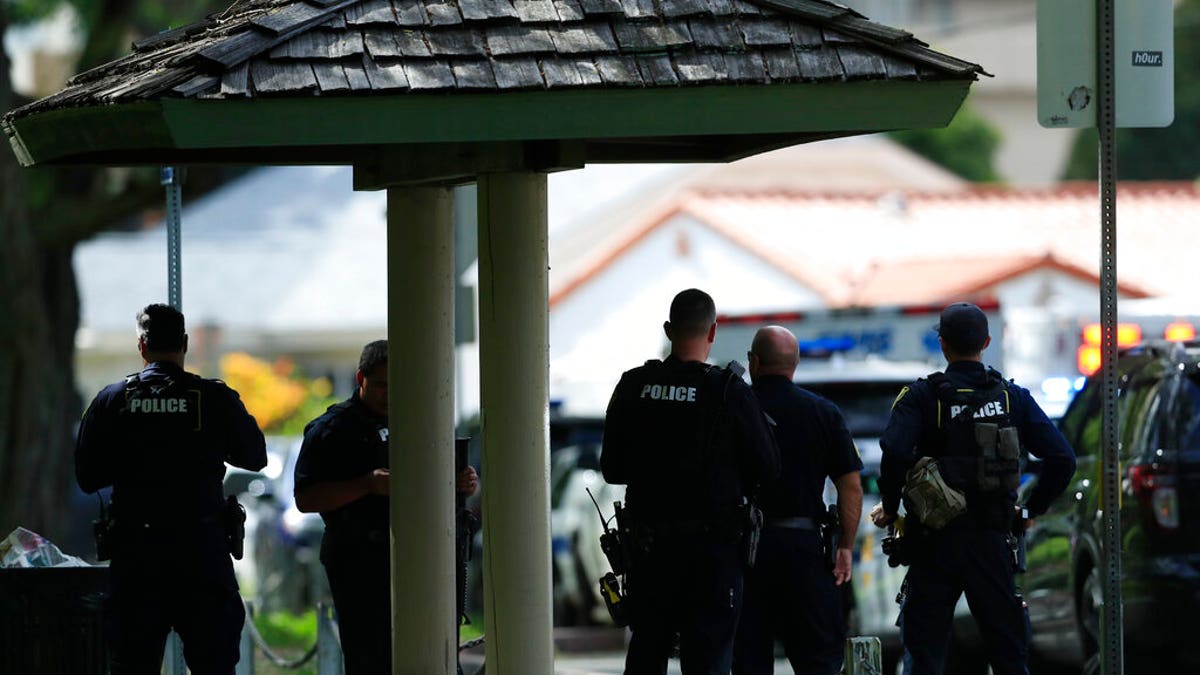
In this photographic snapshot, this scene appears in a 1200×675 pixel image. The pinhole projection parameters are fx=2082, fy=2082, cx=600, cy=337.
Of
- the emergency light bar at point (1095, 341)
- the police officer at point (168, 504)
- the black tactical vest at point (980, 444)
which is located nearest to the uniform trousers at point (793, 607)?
the black tactical vest at point (980, 444)

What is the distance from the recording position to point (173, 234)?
884 cm

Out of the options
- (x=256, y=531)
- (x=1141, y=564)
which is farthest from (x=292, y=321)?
(x=1141, y=564)

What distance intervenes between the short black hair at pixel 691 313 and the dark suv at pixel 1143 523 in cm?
284

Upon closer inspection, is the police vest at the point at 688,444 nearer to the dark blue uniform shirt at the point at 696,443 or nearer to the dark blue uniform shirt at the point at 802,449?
the dark blue uniform shirt at the point at 696,443

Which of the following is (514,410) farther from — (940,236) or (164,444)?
(940,236)

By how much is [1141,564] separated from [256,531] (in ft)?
40.2

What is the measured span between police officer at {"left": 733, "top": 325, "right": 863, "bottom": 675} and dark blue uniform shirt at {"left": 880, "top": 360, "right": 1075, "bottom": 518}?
0.40 meters

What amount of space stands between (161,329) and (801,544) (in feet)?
8.62

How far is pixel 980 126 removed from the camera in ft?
181

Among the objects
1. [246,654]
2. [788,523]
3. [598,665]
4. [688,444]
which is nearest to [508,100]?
[688,444]

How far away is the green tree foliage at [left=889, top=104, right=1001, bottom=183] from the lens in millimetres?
53781

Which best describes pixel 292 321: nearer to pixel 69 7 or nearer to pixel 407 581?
pixel 69 7

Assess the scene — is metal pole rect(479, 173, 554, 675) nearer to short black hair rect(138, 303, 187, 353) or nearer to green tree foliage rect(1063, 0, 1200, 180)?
short black hair rect(138, 303, 187, 353)

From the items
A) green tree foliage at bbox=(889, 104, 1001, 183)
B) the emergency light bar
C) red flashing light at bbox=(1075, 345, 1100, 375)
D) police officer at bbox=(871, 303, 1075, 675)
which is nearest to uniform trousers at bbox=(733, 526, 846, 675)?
police officer at bbox=(871, 303, 1075, 675)
